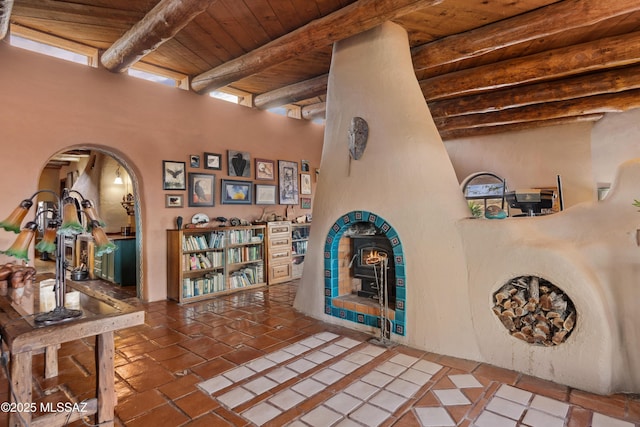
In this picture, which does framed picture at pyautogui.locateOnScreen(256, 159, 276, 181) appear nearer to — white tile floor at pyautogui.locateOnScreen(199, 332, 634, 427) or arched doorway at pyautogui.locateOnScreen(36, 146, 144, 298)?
arched doorway at pyautogui.locateOnScreen(36, 146, 144, 298)

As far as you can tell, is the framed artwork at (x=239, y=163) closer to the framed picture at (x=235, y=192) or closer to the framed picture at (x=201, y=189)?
the framed picture at (x=235, y=192)

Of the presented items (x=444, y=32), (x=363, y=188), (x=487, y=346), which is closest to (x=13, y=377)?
(x=363, y=188)

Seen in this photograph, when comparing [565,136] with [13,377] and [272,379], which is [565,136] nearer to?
[272,379]

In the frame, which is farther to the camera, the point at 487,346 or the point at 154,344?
the point at 154,344

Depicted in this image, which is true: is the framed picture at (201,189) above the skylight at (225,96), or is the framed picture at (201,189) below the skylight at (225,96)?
below

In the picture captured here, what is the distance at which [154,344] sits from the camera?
10.4 ft

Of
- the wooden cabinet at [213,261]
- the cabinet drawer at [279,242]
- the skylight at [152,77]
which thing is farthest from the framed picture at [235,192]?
the skylight at [152,77]

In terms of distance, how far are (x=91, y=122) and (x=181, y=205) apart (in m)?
1.58

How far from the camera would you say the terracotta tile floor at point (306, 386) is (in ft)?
6.57

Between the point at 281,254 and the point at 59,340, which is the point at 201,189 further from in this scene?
the point at 59,340

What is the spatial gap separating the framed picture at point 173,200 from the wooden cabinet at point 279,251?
1.49 m

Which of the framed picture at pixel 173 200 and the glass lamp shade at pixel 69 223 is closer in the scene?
the glass lamp shade at pixel 69 223

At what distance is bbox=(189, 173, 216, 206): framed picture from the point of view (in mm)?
5090

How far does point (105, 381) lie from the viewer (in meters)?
1.86
